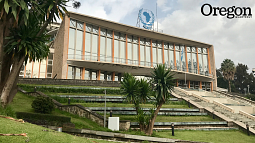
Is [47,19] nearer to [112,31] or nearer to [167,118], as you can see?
[167,118]

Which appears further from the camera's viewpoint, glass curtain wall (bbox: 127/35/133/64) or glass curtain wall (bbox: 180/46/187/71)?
glass curtain wall (bbox: 180/46/187/71)

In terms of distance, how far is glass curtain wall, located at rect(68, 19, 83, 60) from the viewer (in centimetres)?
3427

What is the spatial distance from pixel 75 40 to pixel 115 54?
26.2 ft

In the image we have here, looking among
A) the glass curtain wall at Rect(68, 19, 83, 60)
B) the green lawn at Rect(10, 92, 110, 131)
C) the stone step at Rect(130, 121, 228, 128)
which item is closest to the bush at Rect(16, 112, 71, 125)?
the green lawn at Rect(10, 92, 110, 131)

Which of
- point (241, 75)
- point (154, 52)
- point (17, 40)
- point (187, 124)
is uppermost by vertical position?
point (154, 52)

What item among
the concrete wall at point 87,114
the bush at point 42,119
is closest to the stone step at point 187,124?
the concrete wall at point 87,114

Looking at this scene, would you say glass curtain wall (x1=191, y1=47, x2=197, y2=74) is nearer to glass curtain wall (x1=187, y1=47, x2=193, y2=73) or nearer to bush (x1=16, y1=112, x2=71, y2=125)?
glass curtain wall (x1=187, y1=47, x2=193, y2=73)

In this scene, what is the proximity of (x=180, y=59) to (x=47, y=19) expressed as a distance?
37.6 meters

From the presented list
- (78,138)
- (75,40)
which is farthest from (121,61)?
(78,138)

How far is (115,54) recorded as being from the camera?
39281 millimetres

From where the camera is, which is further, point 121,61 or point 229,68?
point 229,68

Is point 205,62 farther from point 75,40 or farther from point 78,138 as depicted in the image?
point 78,138

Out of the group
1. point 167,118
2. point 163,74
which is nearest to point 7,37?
point 163,74

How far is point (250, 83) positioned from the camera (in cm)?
7375
